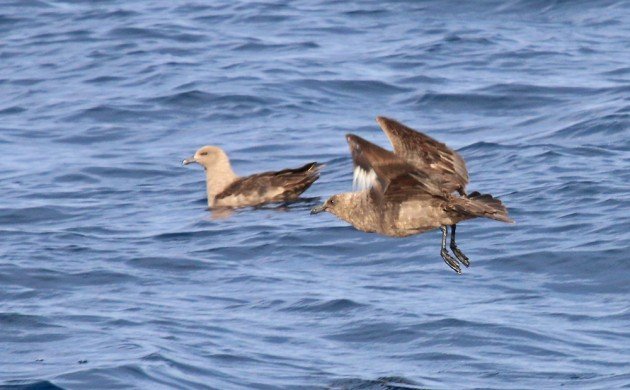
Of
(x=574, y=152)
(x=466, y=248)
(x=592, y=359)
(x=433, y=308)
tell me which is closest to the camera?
(x=592, y=359)

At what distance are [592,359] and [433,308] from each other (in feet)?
4.26

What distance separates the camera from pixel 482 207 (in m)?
8.02

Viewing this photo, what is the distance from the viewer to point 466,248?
11062 millimetres

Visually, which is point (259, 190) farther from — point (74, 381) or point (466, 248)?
point (74, 381)

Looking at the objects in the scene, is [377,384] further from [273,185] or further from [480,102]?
[480,102]

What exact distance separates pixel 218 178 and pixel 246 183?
1.09ft

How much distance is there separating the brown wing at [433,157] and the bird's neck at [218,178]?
457cm

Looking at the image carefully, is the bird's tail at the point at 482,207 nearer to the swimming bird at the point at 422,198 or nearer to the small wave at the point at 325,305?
the swimming bird at the point at 422,198

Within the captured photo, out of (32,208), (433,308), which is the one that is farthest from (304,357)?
(32,208)

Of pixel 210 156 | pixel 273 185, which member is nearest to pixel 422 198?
pixel 273 185

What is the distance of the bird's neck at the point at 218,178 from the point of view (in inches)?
508

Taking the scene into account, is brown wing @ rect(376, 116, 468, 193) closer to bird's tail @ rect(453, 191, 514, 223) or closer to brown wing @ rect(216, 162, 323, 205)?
bird's tail @ rect(453, 191, 514, 223)

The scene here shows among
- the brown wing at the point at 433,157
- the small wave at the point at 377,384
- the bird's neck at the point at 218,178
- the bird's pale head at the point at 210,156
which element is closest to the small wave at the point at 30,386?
the small wave at the point at 377,384

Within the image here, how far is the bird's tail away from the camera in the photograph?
7.91 meters
